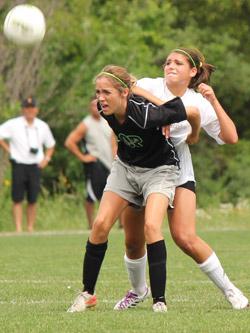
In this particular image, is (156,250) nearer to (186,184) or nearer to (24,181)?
(186,184)

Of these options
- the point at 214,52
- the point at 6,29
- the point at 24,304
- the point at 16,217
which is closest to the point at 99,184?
the point at 16,217

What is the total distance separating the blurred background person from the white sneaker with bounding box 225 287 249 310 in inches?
343

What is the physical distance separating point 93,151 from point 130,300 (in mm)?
8798

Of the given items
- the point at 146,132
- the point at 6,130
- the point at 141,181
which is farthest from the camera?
the point at 6,130

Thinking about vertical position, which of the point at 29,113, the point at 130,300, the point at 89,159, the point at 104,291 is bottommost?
the point at 89,159

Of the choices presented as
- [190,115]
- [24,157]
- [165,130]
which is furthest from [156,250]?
[24,157]

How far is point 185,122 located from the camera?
780cm

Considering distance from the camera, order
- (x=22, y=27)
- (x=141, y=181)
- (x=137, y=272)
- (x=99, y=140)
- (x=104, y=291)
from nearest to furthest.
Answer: (x=141, y=181) < (x=137, y=272) < (x=104, y=291) < (x=22, y=27) < (x=99, y=140)

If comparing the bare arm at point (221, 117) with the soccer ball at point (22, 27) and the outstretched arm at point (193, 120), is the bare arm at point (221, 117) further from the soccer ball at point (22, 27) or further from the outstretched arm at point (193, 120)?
the soccer ball at point (22, 27)

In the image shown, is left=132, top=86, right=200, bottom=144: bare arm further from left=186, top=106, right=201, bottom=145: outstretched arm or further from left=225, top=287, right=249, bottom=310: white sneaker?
left=225, top=287, right=249, bottom=310: white sneaker

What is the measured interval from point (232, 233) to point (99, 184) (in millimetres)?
2006

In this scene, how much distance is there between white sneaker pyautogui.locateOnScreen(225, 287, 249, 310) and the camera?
7.70 metres

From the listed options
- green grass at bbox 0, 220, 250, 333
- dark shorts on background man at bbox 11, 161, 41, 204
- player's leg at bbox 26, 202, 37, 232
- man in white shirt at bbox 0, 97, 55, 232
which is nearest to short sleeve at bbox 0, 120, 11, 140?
man in white shirt at bbox 0, 97, 55, 232

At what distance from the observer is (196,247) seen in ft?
25.4
